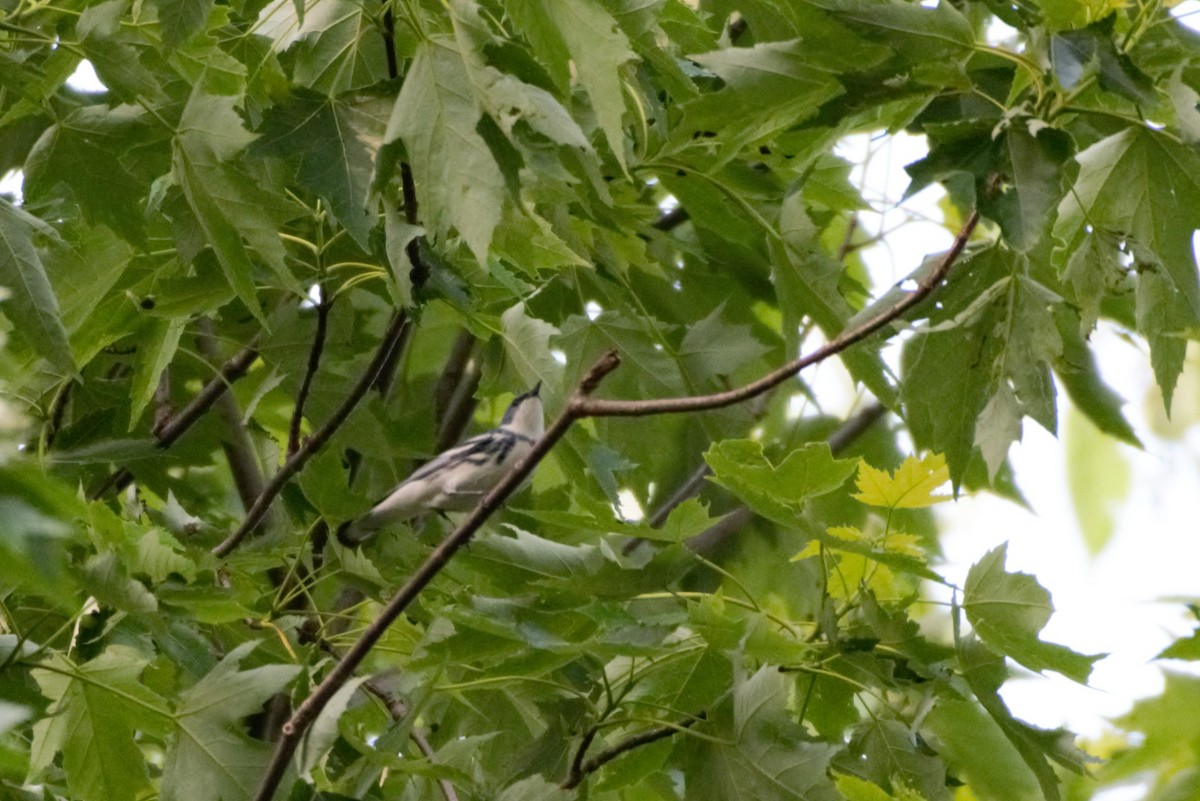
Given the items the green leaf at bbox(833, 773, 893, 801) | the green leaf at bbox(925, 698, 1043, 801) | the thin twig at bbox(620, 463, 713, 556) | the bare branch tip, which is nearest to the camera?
the bare branch tip

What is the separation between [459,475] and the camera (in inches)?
114

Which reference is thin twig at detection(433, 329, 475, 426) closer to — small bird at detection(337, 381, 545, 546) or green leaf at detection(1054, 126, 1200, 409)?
small bird at detection(337, 381, 545, 546)

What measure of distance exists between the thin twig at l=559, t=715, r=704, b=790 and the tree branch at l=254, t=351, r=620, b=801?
0.37 m

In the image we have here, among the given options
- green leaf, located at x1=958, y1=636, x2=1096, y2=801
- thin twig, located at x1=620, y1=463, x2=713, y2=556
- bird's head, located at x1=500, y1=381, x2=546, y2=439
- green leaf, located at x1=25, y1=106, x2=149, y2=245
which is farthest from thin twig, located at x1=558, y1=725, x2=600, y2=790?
bird's head, located at x1=500, y1=381, x2=546, y2=439

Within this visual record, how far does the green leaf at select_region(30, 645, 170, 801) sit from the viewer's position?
163cm

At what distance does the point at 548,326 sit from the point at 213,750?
736mm

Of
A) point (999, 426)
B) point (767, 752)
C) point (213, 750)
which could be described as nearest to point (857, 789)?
point (767, 752)

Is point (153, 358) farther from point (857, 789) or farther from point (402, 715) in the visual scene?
point (857, 789)

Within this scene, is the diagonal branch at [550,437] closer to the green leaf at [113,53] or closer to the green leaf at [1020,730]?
the green leaf at [1020,730]

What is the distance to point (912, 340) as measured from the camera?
1.86 m

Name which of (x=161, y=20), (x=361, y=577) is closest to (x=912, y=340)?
(x=361, y=577)

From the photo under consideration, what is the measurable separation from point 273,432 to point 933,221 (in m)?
1.55

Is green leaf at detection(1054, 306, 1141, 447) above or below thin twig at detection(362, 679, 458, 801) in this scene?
below

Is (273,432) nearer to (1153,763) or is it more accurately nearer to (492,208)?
(492,208)
